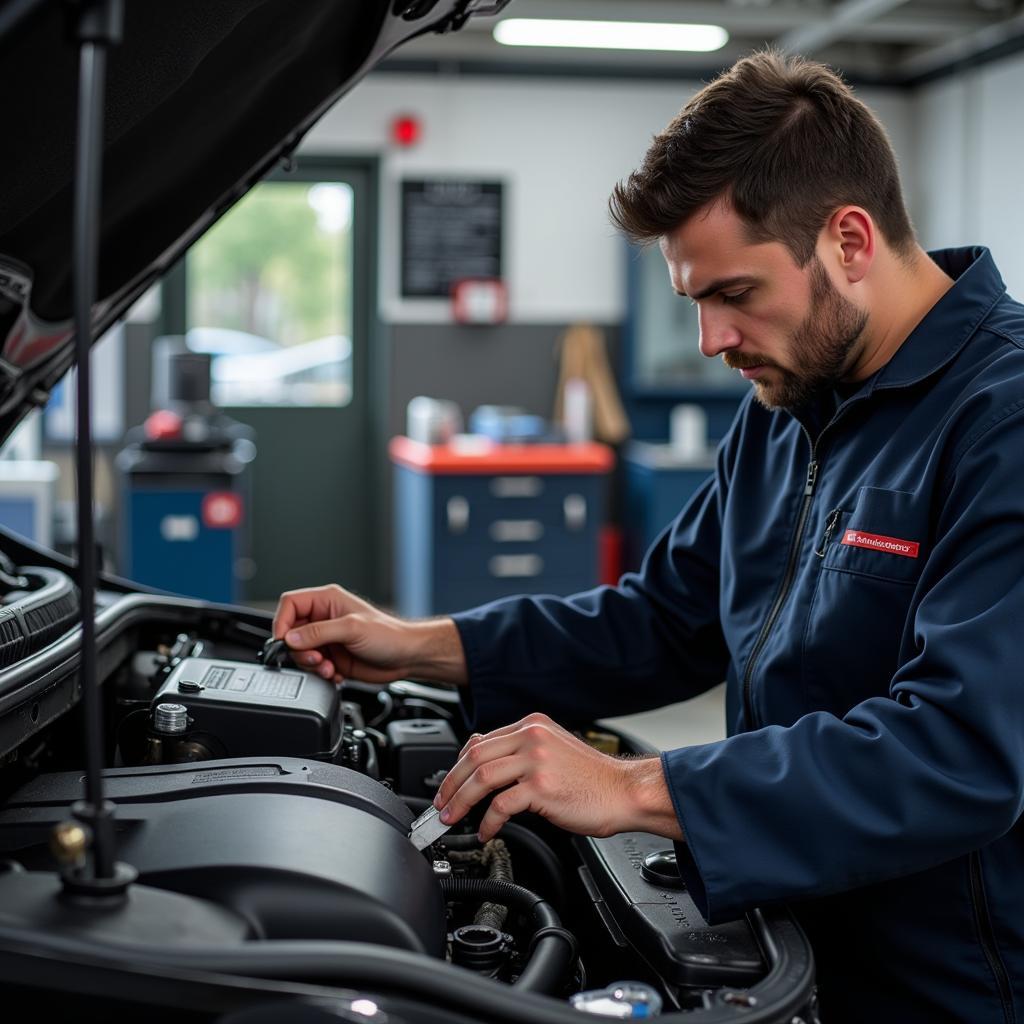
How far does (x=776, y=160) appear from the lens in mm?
1184

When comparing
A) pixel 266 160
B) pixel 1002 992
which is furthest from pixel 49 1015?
pixel 266 160

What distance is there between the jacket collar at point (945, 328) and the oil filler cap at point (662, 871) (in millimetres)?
483

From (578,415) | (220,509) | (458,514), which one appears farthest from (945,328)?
(578,415)

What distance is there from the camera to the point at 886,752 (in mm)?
951

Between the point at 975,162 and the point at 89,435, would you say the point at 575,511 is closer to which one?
the point at 975,162

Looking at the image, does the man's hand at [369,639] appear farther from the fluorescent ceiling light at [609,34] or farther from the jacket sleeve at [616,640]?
the fluorescent ceiling light at [609,34]

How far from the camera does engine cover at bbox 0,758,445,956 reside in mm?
827

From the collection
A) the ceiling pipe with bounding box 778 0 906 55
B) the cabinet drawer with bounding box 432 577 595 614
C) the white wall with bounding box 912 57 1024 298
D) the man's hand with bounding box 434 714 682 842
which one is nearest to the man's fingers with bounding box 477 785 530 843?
the man's hand with bounding box 434 714 682 842

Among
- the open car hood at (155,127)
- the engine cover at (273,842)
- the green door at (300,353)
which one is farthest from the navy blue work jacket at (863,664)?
the green door at (300,353)

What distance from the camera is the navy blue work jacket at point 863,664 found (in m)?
0.95

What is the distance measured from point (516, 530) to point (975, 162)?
104 inches

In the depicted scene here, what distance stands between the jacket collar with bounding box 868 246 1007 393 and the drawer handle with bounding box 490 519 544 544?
3.77 meters

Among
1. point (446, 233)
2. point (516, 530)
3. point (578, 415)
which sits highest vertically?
point (446, 233)

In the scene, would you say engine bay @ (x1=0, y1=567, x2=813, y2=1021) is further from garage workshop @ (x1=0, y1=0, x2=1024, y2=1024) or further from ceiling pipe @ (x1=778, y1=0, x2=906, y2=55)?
ceiling pipe @ (x1=778, y1=0, x2=906, y2=55)
